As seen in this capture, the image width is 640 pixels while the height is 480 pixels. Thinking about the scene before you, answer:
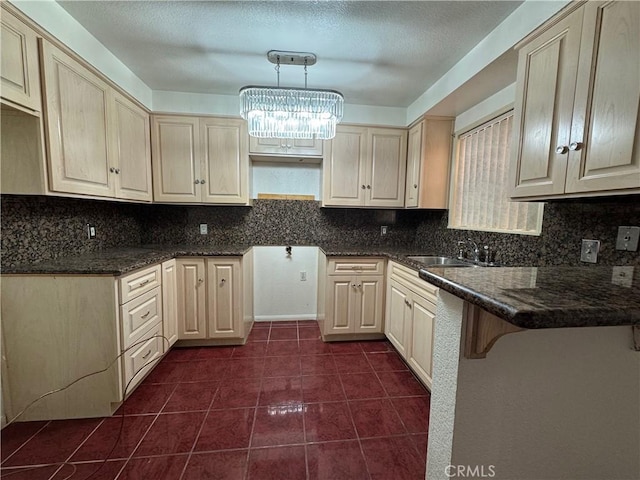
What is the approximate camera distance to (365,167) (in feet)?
9.04

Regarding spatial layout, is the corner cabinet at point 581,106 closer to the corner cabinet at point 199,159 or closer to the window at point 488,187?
the window at point 488,187

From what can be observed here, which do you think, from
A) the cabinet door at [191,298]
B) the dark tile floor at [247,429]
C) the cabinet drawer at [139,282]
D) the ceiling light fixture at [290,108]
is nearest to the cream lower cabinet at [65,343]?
the cabinet drawer at [139,282]

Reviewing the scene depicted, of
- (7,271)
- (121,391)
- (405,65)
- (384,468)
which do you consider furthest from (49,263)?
(405,65)

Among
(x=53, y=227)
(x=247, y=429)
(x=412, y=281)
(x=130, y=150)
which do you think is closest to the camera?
(x=247, y=429)

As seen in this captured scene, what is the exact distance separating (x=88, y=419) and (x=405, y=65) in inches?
124

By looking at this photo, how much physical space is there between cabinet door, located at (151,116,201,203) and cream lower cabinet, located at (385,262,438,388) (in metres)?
2.04

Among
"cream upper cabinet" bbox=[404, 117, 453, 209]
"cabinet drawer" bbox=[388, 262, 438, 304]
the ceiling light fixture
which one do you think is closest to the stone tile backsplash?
"cream upper cabinet" bbox=[404, 117, 453, 209]

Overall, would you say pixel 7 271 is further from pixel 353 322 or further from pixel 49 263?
pixel 353 322

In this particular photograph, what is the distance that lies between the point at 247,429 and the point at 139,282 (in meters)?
1.18

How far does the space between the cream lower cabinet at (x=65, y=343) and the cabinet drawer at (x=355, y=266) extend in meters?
1.59

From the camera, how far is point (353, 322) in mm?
2641

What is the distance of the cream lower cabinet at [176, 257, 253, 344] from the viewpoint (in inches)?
96.2

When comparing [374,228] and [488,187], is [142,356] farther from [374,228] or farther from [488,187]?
[488,187]

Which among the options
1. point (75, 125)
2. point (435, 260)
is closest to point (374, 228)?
point (435, 260)
